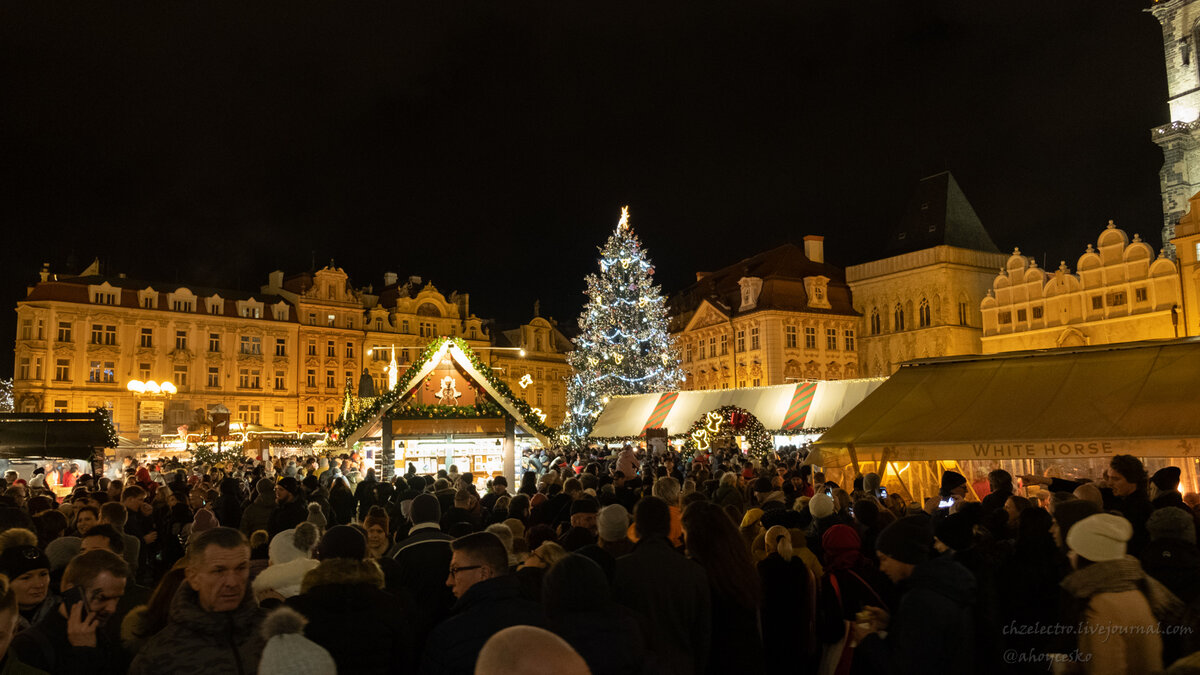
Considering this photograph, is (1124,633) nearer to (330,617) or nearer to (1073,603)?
(1073,603)

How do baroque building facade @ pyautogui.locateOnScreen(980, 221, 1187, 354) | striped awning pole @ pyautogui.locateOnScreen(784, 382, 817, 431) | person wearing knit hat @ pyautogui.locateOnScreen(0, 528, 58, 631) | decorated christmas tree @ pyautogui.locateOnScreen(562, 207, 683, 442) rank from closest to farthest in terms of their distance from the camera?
person wearing knit hat @ pyautogui.locateOnScreen(0, 528, 58, 631) < striped awning pole @ pyautogui.locateOnScreen(784, 382, 817, 431) < baroque building facade @ pyautogui.locateOnScreen(980, 221, 1187, 354) < decorated christmas tree @ pyautogui.locateOnScreen(562, 207, 683, 442)

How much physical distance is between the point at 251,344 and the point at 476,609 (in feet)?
191

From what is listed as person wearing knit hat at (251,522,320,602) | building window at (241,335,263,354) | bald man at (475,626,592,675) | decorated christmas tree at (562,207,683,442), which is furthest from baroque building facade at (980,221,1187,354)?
building window at (241,335,263,354)

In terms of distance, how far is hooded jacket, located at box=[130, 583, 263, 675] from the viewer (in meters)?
3.02

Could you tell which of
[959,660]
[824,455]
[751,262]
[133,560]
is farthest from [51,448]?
[751,262]

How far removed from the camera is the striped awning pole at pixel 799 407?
90.2 ft

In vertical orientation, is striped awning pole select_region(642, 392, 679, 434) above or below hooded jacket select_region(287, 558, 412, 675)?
above

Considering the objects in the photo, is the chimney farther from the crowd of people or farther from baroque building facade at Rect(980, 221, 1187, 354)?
the crowd of people

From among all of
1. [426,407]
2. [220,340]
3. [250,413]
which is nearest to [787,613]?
[426,407]

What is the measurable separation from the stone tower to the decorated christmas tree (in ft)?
78.4

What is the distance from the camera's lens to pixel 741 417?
21969mm

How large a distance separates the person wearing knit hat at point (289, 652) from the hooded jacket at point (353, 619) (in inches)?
32.5

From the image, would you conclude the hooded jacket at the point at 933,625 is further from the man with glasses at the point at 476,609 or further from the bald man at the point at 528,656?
the bald man at the point at 528,656

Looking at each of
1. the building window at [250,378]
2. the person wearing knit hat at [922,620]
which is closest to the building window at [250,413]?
the building window at [250,378]
